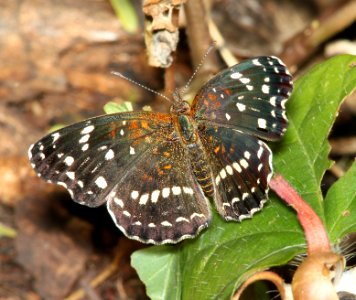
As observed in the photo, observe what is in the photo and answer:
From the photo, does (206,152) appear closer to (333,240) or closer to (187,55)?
(333,240)

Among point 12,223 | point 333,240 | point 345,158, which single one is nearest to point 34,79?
point 12,223

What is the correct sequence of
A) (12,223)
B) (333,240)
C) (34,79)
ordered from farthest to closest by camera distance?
1. (34,79)
2. (12,223)
3. (333,240)

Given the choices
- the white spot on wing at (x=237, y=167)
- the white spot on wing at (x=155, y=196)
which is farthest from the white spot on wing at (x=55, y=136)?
the white spot on wing at (x=237, y=167)

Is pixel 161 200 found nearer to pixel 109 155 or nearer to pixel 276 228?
pixel 109 155

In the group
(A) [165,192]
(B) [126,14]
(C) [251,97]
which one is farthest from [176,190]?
(B) [126,14]

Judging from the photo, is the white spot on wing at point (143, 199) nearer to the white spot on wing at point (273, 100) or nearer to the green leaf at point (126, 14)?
the white spot on wing at point (273, 100)

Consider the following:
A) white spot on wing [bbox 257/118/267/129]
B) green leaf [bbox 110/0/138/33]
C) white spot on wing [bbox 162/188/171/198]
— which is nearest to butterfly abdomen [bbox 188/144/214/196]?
white spot on wing [bbox 162/188/171/198]
